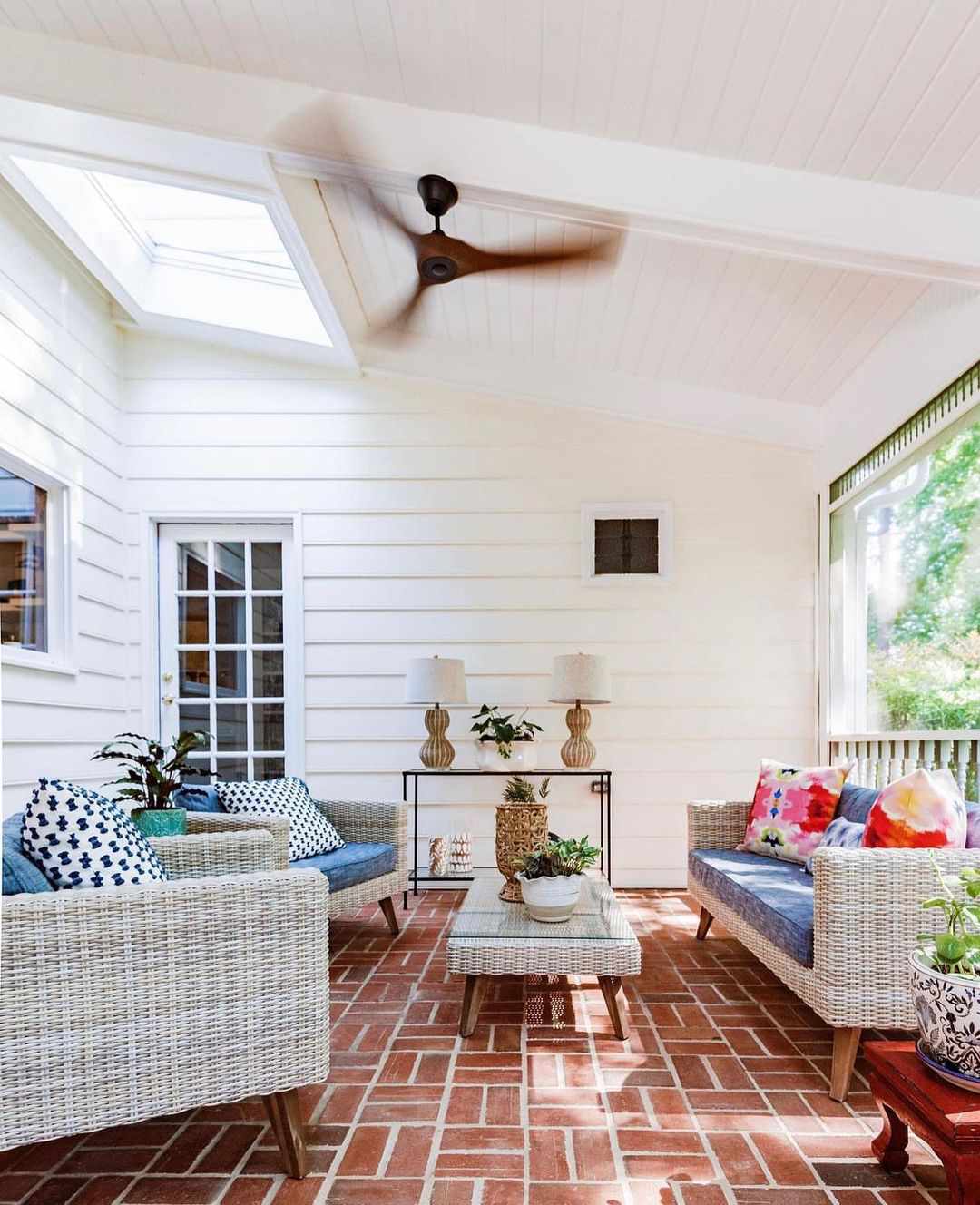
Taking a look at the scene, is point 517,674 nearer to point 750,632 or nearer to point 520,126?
point 750,632

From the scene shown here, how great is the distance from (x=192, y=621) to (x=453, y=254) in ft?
10.5

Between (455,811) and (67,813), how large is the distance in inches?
121

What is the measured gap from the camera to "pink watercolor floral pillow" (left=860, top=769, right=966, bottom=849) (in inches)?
104

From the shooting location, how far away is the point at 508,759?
4.80m

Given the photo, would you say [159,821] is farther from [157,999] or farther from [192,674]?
[192,674]

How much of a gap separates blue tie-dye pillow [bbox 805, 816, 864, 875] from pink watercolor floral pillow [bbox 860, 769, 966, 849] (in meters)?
0.19

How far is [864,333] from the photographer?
3877mm

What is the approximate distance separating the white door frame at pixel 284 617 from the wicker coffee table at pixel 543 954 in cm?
241

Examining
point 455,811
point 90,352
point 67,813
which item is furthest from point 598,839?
point 90,352

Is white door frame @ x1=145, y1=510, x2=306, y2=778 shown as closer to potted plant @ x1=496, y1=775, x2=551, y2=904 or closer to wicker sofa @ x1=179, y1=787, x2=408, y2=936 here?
wicker sofa @ x1=179, y1=787, x2=408, y2=936

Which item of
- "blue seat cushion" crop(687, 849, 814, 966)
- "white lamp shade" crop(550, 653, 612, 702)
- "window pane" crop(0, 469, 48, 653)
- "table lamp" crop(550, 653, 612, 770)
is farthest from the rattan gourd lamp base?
"window pane" crop(0, 469, 48, 653)

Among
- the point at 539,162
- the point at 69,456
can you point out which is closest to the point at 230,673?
the point at 69,456

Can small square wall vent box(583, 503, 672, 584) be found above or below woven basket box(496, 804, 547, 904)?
above

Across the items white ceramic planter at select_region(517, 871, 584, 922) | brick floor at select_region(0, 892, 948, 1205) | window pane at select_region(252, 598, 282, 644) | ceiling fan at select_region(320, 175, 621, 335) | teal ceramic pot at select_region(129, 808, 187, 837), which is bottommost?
brick floor at select_region(0, 892, 948, 1205)
